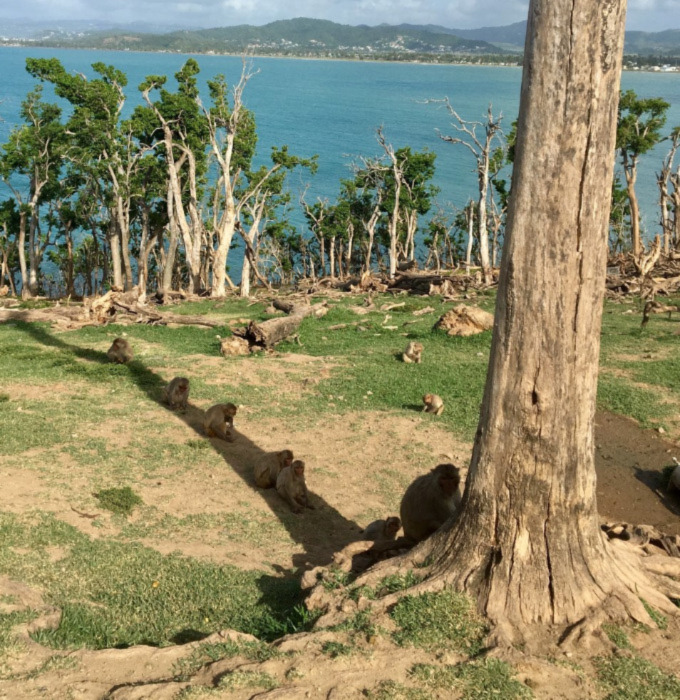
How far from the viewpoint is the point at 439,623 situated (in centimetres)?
565

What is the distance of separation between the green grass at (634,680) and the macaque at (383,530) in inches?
110

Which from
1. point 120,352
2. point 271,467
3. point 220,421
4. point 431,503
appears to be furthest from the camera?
point 120,352

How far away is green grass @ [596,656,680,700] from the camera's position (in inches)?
197

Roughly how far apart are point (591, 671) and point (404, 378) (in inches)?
357

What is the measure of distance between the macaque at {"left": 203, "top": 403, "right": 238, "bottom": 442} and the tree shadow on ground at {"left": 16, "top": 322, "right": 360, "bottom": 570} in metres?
0.10

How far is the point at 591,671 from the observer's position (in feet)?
17.2

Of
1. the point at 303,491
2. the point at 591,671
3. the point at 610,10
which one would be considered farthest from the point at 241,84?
the point at 591,671

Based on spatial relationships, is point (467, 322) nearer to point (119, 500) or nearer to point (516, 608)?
point (119, 500)

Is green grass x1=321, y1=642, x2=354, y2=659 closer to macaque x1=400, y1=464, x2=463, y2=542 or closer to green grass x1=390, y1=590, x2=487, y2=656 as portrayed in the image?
green grass x1=390, y1=590, x2=487, y2=656

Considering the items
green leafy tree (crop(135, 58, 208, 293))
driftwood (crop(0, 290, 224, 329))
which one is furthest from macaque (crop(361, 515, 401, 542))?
green leafy tree (crop(135, 58, 208, 293))

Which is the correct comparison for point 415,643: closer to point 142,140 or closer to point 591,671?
point 591,671

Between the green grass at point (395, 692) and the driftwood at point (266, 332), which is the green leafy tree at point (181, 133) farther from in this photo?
the green grass at point (395, 692)

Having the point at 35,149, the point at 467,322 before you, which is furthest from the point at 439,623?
the point at 35,149

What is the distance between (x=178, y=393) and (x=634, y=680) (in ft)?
27.6
